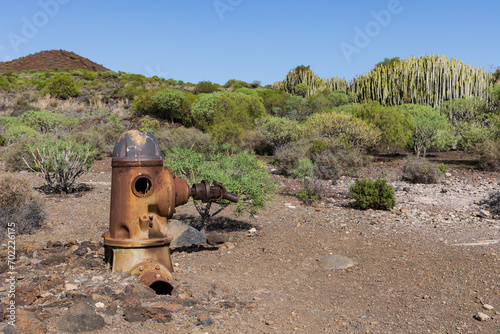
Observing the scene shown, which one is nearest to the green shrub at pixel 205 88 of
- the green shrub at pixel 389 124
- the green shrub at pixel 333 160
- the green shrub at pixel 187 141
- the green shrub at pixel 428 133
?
the green shrub at pixel 187 141

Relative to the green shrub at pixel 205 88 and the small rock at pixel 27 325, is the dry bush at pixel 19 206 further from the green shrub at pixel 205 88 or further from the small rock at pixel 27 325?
the green shrub at pixel 205 88

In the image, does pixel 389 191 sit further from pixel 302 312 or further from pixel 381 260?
pixel 302 312

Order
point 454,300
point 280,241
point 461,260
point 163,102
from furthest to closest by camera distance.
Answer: point 163,102
point 280,241
point 461,260
point 454,300

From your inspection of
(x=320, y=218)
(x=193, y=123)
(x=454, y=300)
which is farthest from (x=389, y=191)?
(x=193, y=123)

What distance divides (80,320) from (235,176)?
463 centimetres

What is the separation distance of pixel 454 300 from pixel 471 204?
6.26m

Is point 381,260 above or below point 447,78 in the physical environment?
below

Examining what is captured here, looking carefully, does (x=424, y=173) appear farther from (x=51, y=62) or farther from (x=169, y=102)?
(x=51, y=62)

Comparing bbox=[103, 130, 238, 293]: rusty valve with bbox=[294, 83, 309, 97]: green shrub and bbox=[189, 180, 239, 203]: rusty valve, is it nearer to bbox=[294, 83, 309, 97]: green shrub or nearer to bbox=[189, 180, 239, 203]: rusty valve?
bbox=[189, 180, 239, 203]: rusty valve

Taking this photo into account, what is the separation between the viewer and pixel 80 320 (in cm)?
350

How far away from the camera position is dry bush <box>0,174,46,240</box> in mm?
7285

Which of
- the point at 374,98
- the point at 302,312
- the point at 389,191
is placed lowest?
the point at 302,312

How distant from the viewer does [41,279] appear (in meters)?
4.35

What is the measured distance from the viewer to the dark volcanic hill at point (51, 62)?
70.1m
